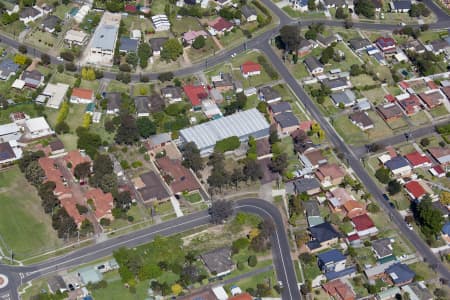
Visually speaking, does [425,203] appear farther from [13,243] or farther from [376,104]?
[13,243]

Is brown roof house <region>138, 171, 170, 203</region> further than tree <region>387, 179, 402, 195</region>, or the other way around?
tree <region>387, 179, 402, 195</region>

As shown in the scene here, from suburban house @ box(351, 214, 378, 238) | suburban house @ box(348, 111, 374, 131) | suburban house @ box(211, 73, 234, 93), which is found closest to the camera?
suburban house @ box(351, 214, 378, 238)

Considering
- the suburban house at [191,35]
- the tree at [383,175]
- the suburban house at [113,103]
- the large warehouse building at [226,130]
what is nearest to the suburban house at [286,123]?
the large warehouse building at [226,130]

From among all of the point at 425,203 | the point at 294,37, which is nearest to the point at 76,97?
the point at 294,37

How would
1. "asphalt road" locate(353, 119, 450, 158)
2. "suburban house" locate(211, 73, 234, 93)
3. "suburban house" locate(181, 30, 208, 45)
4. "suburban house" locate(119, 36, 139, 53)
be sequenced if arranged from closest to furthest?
"asphalt road" locate(353, 119, 450, 158) → "suburban house" locate(211, 73, 234, 93) → "suburban house" locate(119, 36, 139, 53) → "suburban house" locate(181, 30, 208, 45)

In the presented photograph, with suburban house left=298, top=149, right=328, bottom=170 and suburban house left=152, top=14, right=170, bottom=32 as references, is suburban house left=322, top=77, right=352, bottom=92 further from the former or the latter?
suburban house left=152, top=14, right=170, bottom=32

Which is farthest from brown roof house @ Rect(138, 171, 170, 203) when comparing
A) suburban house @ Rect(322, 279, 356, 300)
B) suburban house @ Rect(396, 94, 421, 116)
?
suburban house @ Rect(396, 94, 421, 116)

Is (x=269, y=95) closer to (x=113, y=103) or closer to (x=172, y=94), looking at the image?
(x=172, y=94)

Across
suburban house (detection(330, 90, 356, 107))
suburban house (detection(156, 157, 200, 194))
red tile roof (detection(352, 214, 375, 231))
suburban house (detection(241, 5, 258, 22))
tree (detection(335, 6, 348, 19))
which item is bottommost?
suburban house (detection(156, 157, 200, 194))
